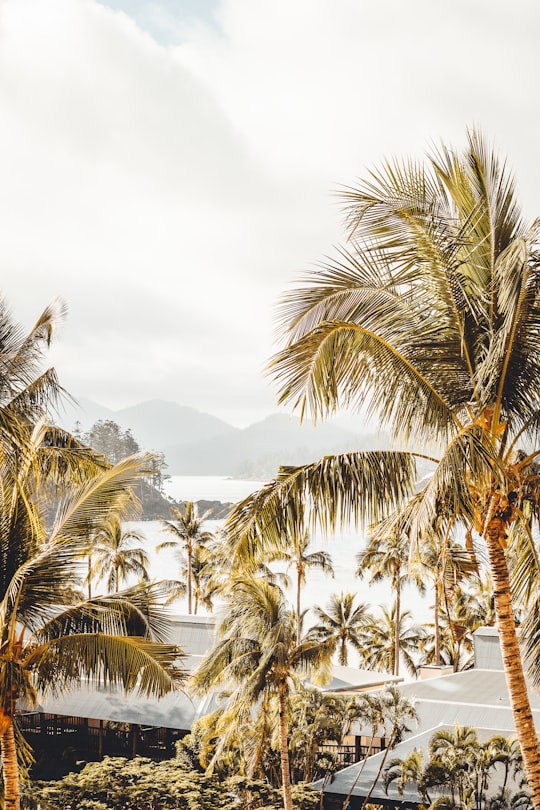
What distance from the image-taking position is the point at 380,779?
47.6 ft

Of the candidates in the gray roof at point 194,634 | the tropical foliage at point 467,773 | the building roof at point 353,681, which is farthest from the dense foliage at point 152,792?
the gray roof at point 194,634

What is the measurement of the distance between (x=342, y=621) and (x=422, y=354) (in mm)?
33367

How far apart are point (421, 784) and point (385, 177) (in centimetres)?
1154

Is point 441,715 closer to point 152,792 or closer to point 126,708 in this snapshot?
point 152,792

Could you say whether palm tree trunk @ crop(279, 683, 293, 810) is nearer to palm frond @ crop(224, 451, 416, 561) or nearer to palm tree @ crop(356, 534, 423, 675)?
palm frond @ crop(224, 451, 416, 561)

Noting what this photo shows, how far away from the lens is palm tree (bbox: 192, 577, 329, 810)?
13422 mm

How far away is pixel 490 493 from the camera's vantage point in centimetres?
607

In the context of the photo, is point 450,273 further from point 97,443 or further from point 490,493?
point 97,443

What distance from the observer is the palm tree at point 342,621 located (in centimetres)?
3753

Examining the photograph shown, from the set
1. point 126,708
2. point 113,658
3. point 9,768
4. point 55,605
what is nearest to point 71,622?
point 55,605

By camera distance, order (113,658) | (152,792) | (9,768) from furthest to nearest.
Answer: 1. (152,792)
2. (9,768)
3. (113,658)

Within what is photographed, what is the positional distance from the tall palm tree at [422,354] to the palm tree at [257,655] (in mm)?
6899

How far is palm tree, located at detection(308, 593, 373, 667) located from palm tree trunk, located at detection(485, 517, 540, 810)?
32.0 metres

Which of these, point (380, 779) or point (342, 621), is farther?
point (342, 621)
